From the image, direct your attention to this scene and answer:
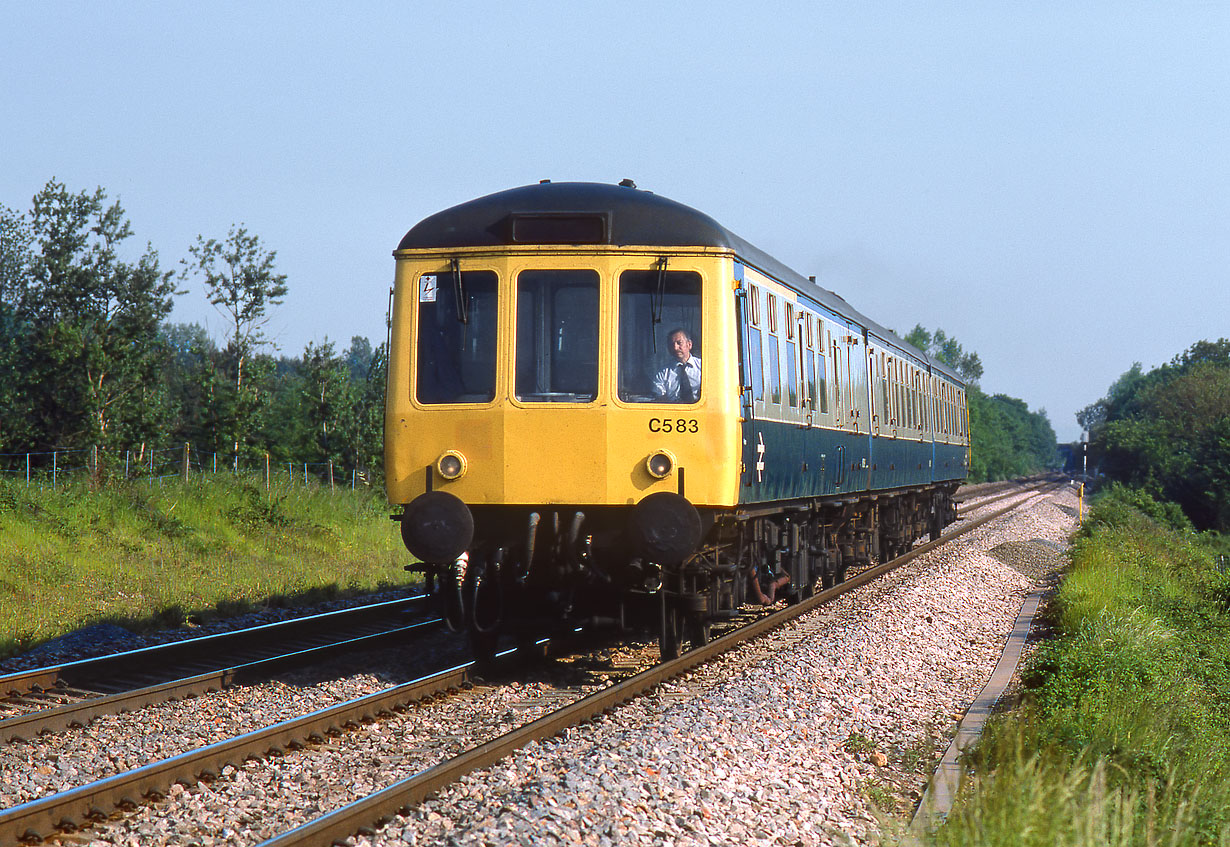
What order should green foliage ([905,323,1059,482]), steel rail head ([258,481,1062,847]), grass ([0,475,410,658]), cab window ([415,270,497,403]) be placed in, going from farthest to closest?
green foliage ([905,323,1059,482]), grass ([0,475,410,658]), cab window ([415,270,497,403]), steel rail head ([258,481,1062,847])

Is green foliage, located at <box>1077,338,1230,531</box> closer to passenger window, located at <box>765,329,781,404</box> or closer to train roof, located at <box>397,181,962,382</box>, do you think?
passenger window, located at <box>765,329,781,404</box>

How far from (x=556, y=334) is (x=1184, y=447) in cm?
7135

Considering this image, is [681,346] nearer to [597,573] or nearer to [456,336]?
[456,336]

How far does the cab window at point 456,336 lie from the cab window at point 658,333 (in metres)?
0.93

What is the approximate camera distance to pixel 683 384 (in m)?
8.95

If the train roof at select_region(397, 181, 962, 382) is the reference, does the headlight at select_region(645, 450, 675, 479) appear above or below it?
below

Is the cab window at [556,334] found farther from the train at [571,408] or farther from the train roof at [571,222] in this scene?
the train roof at [571,222]

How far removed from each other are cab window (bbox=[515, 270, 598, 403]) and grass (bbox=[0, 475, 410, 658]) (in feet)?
17.0

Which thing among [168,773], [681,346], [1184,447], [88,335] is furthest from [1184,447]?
[168,773]

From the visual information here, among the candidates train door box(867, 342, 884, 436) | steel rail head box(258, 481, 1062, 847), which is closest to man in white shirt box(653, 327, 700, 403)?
steel rail head box(258, 481, 1062, 847)

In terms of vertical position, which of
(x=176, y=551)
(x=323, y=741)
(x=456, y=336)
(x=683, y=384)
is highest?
(x=456, y=336)

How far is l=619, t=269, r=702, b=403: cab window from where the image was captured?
8922 mm

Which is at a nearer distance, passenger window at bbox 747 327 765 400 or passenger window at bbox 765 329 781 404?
passenger window at bbox 747 327 765 400

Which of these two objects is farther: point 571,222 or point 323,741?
point 571,222
